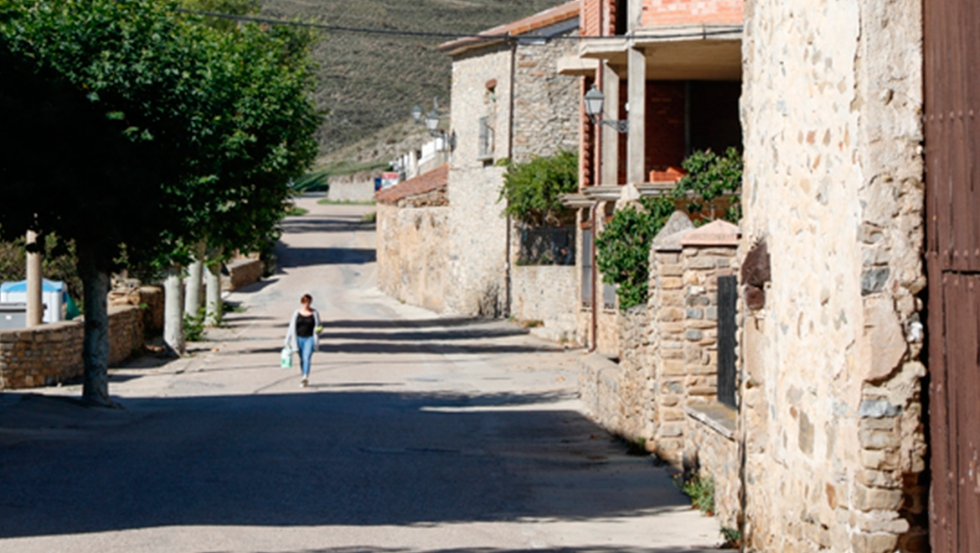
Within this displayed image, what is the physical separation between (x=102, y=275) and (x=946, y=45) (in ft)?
44.1

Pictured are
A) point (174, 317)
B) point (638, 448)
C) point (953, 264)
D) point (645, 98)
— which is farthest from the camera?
point (174, 317)

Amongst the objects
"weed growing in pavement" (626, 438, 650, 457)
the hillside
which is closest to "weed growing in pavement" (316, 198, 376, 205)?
the hillside

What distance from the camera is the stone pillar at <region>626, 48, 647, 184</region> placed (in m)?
20.5

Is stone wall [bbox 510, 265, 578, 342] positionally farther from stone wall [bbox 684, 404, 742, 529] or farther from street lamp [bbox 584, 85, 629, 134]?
stone wall [bbox 684, 404, 742, 529]

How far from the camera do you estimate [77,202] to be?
15188 millimetres

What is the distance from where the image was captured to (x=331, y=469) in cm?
1080

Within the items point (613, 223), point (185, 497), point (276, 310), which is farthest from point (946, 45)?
point (276, 310)

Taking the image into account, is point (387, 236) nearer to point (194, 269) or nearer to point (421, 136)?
point (194, 269)

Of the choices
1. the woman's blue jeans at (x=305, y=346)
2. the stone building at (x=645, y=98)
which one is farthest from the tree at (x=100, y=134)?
the stone building at (x=645, y=98)

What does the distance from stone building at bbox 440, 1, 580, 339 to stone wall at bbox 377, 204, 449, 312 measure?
158 centimetres

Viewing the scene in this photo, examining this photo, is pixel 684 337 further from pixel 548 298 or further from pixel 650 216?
pixel 548 298

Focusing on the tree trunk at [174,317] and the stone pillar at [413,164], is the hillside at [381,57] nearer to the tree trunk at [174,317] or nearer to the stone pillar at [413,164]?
the stone pillar at [413,164]

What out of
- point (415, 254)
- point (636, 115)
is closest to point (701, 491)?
point (636, 115)

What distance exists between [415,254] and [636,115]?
22350mm
